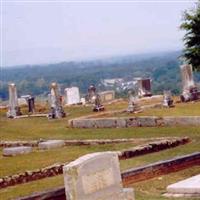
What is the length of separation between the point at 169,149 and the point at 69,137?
252 inches

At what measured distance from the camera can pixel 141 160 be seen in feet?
61.8

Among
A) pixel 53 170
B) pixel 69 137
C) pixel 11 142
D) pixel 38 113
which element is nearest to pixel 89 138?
pixel 69 137

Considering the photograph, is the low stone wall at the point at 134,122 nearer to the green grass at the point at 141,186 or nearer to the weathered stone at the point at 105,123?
the weathered stone at the point at 105,123

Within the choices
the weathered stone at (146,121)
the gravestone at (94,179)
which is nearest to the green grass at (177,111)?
the weathered stone at (146,121)

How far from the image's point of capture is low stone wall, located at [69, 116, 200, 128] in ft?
85.0

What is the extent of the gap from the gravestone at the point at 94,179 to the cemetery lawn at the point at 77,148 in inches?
75.9

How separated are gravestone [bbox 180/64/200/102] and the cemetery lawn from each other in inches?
83.9

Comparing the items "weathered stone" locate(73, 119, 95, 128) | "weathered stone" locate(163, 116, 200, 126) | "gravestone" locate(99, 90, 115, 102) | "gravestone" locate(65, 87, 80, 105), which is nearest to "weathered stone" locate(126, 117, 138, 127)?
"weathered stone" locate(163, 116, 200, 126)

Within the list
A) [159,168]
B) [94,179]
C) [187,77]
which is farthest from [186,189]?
[187,77]

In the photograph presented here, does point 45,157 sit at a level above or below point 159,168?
above

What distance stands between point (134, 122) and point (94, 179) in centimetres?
1593

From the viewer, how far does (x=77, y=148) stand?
22.6 metres

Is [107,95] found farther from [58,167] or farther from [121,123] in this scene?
[58,167]

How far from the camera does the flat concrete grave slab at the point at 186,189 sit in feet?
45.4
